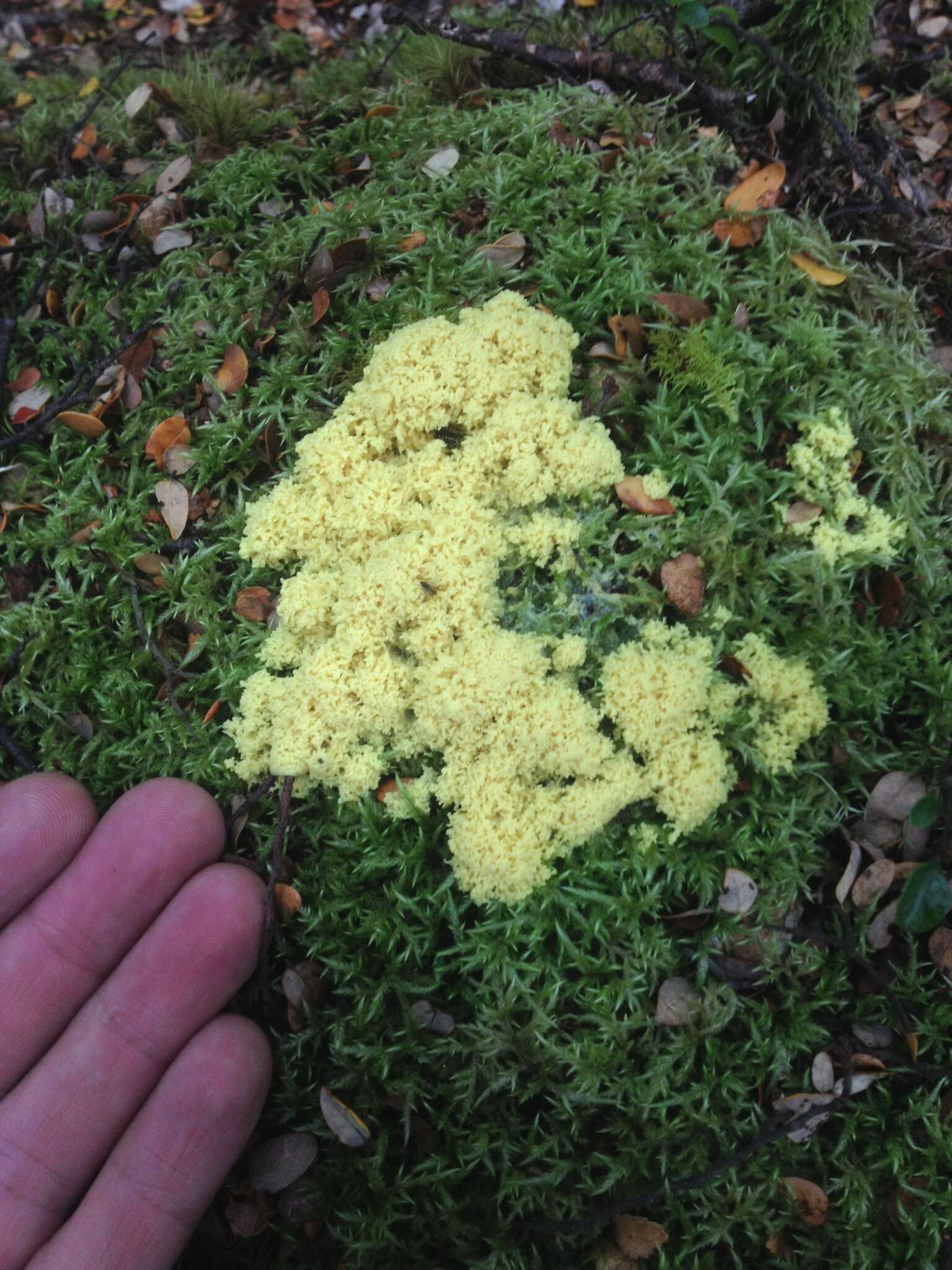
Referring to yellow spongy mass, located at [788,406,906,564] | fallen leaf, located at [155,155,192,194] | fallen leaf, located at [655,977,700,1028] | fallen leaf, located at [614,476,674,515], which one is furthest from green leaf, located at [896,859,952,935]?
fallen leaf, located at [155,155,192,194]

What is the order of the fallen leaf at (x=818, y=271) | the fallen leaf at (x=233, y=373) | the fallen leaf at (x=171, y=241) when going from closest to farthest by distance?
the fallen leaf at (x=818, y=271), the fallen leaf at (x=233, y=373), the fallen leaf at (x=171, y=241)

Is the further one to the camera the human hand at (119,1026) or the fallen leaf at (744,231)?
the fallen leaf at (744,231)

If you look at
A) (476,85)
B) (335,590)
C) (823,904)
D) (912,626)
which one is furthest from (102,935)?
(476,85)

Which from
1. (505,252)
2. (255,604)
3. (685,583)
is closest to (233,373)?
(255,604)

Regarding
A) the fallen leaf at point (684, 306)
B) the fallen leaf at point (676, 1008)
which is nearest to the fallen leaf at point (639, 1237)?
the fallen leaf at point (676, 1008)

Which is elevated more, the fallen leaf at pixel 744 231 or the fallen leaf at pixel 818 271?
the fallen leaf at pixel 744 231

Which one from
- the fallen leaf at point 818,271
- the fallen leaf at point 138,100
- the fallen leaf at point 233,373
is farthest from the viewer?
Answer: the fallen leaf at point 138,100

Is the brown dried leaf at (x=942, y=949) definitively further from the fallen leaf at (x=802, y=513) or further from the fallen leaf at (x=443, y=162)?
the fallen leaf at (x=443, y=162)

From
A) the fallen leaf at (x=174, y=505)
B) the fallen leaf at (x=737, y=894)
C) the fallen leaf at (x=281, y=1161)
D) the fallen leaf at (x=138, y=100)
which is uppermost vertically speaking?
the fallen leaf at (x=138, y=100)
